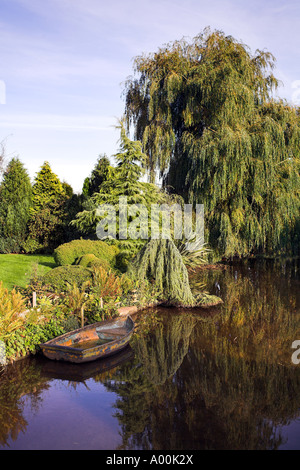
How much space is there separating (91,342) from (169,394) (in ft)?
9.58

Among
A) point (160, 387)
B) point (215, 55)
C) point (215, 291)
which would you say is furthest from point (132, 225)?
point (160, 387)

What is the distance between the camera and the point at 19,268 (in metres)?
15.5

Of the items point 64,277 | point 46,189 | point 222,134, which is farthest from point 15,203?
point 222,134

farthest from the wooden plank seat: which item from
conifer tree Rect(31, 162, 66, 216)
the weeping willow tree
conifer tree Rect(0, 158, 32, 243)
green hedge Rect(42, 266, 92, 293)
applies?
conifer tree Rect(31, 162, 66, 216)

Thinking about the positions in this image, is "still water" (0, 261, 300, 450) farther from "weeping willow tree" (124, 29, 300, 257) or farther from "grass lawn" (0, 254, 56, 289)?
"weeping willow tree" (124, 29, 300, 257)

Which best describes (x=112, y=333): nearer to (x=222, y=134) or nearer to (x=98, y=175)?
(x=222, y=134)

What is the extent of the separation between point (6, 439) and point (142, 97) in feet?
59.4

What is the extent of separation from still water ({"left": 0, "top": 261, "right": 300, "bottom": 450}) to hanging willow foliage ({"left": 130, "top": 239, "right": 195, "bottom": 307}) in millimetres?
1785

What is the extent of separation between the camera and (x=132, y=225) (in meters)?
17.7

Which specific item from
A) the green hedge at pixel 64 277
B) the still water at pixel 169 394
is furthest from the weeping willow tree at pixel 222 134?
the still water at pixel 169 394

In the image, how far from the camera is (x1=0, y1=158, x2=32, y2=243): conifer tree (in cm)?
2069

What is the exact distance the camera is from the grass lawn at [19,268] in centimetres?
1280

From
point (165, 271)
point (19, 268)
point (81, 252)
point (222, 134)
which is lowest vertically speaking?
point (19, 268)

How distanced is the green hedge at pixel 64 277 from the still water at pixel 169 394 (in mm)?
2402
